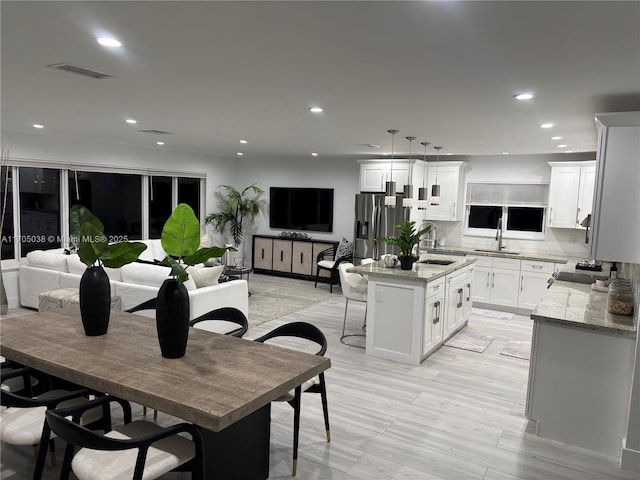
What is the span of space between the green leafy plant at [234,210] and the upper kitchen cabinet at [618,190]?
24.5 feet

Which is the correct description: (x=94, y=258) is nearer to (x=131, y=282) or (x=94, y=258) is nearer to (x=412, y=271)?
(x=131, y=282)

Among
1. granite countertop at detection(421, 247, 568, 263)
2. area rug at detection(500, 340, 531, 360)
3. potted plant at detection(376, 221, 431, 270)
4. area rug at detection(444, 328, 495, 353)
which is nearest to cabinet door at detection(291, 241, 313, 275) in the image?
granite countertop at detection(421, 247, 568, 263)

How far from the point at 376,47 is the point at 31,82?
2.58 m

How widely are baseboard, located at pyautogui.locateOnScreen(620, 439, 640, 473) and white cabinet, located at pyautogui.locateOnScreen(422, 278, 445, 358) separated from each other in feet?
6.57

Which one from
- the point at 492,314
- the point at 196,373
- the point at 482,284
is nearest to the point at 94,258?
the point at 196,373

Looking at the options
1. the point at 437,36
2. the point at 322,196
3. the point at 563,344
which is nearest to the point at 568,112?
the point at 563,344

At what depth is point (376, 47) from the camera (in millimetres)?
2348

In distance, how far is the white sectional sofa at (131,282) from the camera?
16.7ft

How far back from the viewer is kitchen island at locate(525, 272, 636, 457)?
10.3ft

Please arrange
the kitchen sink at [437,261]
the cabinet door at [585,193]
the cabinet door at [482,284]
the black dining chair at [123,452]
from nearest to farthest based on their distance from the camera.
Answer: the black dining chair at [123,452]
the kitchen sink at [437,261]
the cabinet door at [585,193]
the cabinet door at [482,284]

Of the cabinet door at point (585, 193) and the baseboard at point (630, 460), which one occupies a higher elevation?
the cabinet door at point (585, 193)

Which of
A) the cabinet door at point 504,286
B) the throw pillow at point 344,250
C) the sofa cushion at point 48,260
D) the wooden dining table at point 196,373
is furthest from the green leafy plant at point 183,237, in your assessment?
the throw pillow at point 344,250

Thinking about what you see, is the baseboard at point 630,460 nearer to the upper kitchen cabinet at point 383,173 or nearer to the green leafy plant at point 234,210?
the upper kitchen cabinet at point 383,173

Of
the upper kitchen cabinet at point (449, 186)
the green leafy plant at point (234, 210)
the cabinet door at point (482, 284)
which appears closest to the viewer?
the cabinet door at point (482, 284)
